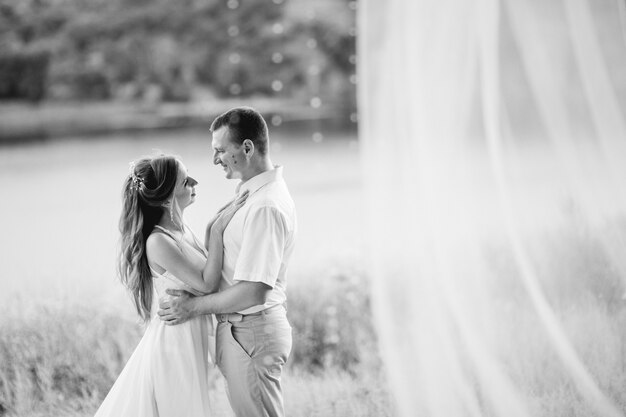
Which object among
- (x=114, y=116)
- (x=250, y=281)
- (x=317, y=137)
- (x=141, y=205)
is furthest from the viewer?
(x=317, y=137)

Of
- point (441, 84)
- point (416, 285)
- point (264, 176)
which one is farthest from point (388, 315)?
point (264, 176)

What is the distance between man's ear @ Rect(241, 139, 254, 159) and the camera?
73.5 inches

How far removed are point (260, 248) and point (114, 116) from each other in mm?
1221

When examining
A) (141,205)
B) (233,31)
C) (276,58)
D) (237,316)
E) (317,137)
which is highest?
(233,31)

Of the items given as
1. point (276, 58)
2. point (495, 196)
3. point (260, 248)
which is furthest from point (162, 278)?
point (495, 196)

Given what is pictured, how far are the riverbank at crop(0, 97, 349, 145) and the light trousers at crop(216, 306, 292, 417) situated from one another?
115cm

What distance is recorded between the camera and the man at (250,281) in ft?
5.96

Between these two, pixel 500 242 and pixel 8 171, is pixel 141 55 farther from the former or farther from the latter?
pixel 500 242

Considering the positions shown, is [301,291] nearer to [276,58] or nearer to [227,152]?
[276,58]

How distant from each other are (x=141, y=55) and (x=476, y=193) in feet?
4.56

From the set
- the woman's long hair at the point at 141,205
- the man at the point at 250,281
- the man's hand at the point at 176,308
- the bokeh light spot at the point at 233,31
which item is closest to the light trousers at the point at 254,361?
the man at the point at 250,281

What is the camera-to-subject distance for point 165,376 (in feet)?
6.22

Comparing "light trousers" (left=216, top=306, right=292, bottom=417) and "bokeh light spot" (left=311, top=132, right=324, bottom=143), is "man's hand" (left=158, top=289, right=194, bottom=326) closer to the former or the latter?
"light trousers" (left=216, top=306, right=292, bottom=417)

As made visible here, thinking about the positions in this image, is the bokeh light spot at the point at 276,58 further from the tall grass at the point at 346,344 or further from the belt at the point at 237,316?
the belt at the point at 237,316
